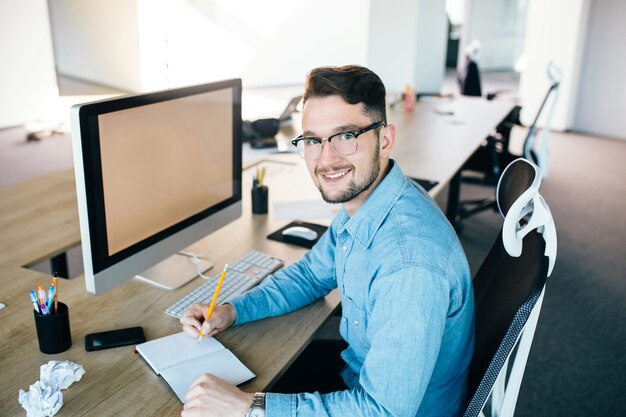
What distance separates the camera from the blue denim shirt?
1069 mm

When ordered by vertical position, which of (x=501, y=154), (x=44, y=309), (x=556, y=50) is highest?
(x=556, y=50)

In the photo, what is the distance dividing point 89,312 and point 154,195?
13.3 inches

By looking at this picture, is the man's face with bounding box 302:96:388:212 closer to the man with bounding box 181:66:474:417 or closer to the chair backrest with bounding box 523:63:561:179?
the man with bounding box 181:66:474:417

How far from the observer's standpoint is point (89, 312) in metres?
1.48

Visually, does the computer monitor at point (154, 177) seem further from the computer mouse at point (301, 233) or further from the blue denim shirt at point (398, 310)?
the blue denim shirt at point (398, 310)

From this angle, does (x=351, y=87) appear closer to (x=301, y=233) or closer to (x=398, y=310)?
(x=398, y=310)

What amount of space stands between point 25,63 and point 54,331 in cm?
641

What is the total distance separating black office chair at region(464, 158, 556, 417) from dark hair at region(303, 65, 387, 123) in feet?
1.21

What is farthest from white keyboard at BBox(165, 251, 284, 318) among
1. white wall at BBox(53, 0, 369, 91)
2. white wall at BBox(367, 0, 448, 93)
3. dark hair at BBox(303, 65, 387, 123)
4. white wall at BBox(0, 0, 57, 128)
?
white wall at BBox(53, 0, 369, 91)

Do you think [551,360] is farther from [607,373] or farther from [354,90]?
[354,90]

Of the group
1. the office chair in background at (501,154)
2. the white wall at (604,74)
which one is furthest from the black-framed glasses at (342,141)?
the white wall at (604,74)

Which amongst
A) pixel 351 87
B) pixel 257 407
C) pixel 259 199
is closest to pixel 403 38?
pixel 259 199

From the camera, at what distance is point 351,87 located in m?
1.29

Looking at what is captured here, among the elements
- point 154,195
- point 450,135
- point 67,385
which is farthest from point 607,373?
point 67,385
